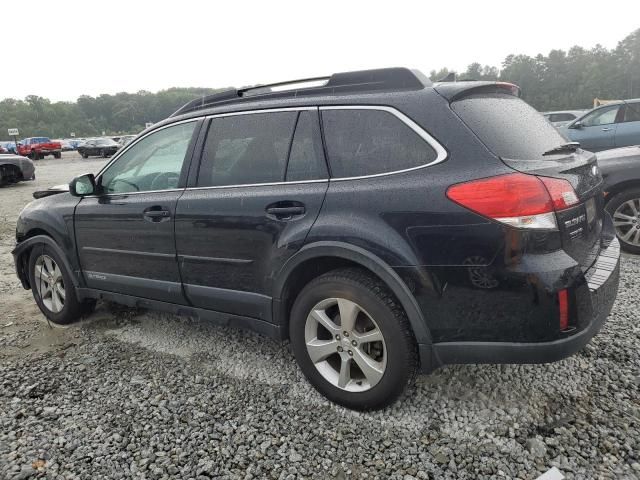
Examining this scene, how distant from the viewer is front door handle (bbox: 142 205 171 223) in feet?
10.1

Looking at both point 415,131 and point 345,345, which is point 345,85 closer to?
point 415,131

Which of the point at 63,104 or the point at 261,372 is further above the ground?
the point at 63,104

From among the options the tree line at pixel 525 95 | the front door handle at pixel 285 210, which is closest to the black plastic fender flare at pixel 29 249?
the front door handle at pixel 285 210

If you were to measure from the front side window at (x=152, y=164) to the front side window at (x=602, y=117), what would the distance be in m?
8.87

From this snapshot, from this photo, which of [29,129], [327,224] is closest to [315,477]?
[327,224]

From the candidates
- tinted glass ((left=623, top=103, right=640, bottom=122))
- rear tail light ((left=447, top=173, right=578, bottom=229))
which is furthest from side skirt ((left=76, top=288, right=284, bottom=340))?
tinted glass ((left=623, top=103, right=640, bottom=122))

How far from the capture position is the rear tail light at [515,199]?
1975 mm

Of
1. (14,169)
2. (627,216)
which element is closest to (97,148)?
(14,169)

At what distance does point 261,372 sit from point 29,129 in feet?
373

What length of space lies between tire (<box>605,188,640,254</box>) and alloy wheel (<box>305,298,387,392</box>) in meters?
3.92

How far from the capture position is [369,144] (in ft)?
7.84

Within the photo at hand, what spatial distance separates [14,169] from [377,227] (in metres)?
15.9

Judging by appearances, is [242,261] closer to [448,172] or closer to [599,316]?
[448,172]

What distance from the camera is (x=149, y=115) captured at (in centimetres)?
10906
